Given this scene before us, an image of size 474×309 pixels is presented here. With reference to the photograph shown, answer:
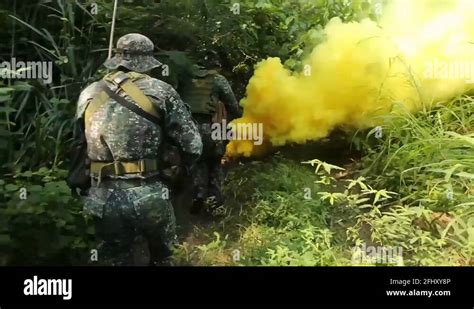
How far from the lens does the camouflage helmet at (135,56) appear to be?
282 cm

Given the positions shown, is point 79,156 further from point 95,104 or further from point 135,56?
point 135,56

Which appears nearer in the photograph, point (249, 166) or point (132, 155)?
point (132, 155)

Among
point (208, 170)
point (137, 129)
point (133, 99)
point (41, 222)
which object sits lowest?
point (41, 222)

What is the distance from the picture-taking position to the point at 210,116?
289 centimetres

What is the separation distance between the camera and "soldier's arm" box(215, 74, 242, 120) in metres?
2.90

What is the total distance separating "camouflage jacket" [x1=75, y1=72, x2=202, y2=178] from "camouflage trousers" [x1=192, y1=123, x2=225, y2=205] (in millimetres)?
45

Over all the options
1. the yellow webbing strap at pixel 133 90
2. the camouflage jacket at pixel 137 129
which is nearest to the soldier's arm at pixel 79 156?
the camouflage jacket at pixel 137 129

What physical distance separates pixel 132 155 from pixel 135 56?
1.21 feet

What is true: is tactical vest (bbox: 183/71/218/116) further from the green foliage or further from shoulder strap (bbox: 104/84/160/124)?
the green foliage

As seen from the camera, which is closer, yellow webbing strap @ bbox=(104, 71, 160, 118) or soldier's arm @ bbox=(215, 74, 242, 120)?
yellow webbing strap @ bbox=(104, 71, 160, 118)

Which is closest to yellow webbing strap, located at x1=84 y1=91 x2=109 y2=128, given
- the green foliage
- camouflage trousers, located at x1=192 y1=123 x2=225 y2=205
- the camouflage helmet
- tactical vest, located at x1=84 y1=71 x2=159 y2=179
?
tactical vest, located at x1=84 y1=71 x2=159 y2=179

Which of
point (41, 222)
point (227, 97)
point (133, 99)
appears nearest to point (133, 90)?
point (133, 99)

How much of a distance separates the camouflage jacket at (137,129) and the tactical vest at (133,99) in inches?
0.6

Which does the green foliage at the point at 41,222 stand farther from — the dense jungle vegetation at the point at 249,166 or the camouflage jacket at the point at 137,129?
the camouflage jacket at the point at 137,129
